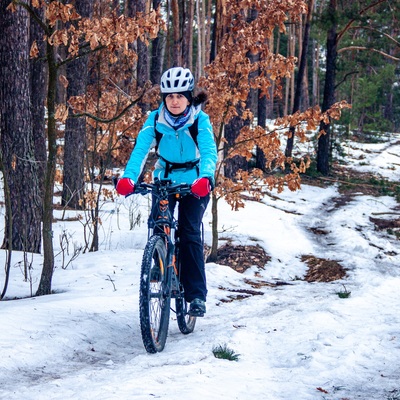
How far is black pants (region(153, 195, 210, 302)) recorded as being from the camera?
5.03 metres

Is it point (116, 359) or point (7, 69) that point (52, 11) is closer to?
point (116, 359)

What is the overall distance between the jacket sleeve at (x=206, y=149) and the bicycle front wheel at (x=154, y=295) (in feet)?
2.23

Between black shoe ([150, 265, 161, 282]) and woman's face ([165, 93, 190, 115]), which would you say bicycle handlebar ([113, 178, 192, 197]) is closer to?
black shoe ([150, 265, 161, 282])

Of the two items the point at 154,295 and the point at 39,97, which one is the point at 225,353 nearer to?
the point at 154,295

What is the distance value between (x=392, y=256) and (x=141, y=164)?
630 cm

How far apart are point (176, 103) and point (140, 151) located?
52 cm

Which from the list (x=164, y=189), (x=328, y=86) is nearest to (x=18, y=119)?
(x=164, y=189)

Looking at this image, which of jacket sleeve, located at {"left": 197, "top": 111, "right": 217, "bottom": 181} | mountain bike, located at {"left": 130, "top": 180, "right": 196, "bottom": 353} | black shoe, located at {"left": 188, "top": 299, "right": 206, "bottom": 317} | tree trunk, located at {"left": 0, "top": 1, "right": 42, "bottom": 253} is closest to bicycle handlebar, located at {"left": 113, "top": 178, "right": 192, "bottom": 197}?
mountain bike, located at {"left": 130, "top": 180, "right": 196, "bottom": 353}

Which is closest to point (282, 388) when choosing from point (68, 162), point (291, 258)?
point (291, 258)

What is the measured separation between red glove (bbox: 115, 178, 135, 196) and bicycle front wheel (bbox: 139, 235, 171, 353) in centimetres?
42

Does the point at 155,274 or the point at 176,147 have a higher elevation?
the point at 176,147

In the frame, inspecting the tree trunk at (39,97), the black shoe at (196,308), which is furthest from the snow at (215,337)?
the tree trunk at (39,97)

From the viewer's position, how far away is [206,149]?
4.90 metres

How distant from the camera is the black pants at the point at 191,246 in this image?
16.5 ft
